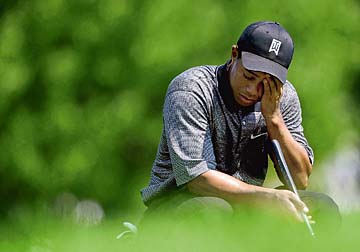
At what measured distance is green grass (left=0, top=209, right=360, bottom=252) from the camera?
3.54 metres

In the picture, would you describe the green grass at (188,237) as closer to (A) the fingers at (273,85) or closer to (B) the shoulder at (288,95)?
(A) the fingers at (273,85)

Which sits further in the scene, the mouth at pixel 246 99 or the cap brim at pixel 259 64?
the mouth at pixel 246 99

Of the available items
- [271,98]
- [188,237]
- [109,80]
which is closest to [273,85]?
[271,98]

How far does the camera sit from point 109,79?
461 inches

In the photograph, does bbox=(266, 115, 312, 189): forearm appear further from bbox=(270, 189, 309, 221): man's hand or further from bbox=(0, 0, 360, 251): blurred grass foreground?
bbox=(0, 0, 360, 251): blurred grass foreground

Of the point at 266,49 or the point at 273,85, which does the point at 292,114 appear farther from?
the point at 266,49

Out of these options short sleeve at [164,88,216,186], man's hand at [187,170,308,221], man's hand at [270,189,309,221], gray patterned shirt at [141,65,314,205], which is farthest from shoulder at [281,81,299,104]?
man's hand at [270,189,309,221]

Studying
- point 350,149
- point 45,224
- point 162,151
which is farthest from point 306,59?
point 45,224

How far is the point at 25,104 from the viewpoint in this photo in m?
11.9

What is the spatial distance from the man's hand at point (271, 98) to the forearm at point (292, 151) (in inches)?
1.0

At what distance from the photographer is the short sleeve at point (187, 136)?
4977 mm

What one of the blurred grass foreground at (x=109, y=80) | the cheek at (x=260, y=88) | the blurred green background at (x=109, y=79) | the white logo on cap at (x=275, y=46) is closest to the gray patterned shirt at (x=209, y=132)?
the cheek at (x=260, y=88)

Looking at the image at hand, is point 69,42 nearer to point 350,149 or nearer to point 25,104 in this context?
point 25,104

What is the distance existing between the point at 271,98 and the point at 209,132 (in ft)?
1.00
